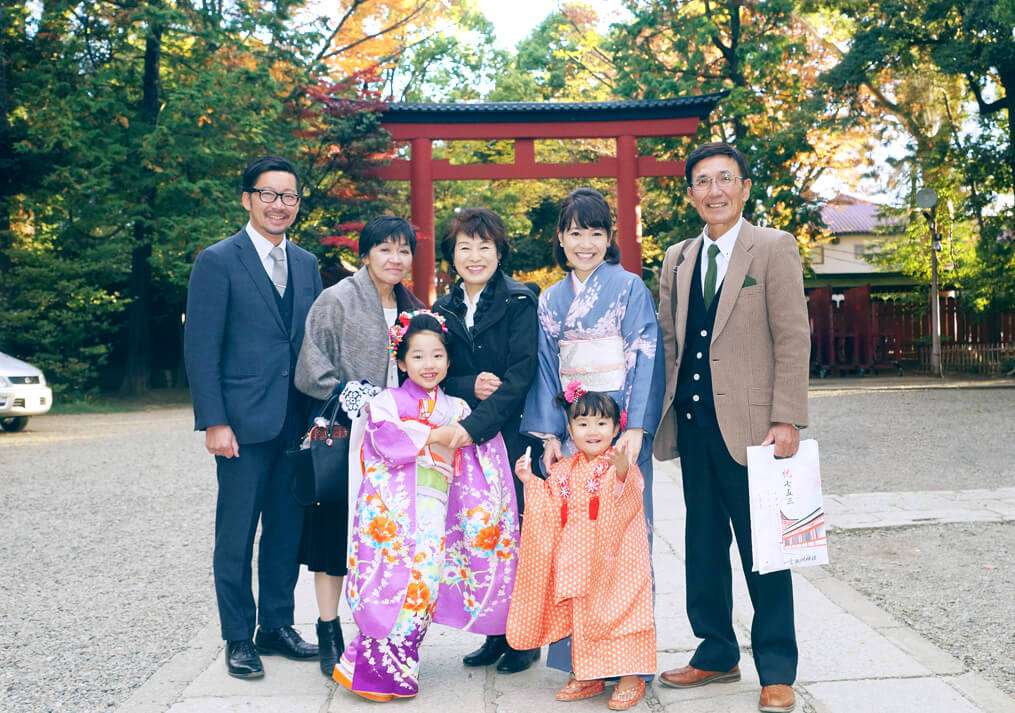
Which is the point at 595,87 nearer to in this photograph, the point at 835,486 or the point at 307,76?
the point at 307,76

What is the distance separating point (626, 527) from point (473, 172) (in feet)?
40.8

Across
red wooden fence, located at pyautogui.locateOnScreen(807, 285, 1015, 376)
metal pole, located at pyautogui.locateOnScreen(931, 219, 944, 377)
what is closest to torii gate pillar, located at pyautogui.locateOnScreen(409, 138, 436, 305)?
metal pole, located at pyautogui.locateOnScreen(931, 219, 944, 377)

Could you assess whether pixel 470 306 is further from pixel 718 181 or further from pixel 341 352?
pixel 718 181

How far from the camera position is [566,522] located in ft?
10.6

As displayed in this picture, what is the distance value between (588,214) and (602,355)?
516 millimetres

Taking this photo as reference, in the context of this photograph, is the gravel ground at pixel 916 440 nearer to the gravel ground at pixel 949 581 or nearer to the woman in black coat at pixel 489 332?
the gravel ground at pixel 949 581

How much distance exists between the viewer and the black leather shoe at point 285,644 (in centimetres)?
369

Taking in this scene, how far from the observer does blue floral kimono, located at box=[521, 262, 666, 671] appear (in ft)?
10.9

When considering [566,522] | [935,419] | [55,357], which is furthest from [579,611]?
[55,357]

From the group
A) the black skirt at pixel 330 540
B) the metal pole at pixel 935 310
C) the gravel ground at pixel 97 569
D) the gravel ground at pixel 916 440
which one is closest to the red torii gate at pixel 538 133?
the gravel ground at pixel 916 440

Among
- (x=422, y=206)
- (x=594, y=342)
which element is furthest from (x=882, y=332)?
(x=594, y=342)

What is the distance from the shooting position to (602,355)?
338cm

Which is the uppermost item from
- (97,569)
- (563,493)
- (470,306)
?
(470,306)

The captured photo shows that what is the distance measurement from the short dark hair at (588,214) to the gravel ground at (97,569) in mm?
2378
